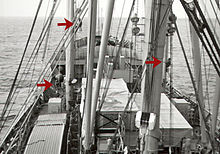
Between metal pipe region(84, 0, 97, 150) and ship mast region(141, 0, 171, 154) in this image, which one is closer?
ship mast region(141, 0, 171, 154)

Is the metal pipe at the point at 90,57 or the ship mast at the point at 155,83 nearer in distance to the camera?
the ship mast at the point at 155,83

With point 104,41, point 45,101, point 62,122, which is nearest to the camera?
point 104,41

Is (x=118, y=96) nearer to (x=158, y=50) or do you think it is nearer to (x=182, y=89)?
(x=158, y=50)

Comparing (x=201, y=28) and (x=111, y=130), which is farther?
(x=111, y=130)

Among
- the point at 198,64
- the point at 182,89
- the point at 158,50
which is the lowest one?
the point at 182,89

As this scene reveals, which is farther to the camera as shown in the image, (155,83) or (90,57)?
(90,57)

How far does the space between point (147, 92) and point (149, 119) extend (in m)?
0.71

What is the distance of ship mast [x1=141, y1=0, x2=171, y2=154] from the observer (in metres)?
5.81

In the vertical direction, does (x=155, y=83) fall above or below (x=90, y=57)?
below

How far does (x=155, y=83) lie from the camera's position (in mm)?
6137

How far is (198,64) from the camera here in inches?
314

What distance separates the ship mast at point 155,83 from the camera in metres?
5.81

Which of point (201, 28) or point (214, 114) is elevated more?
point (201, 28)

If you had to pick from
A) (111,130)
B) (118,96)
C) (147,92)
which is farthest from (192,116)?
(147,92)
